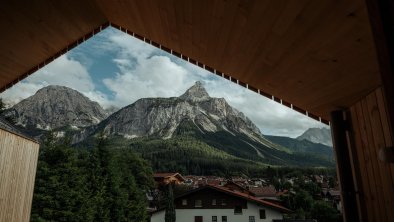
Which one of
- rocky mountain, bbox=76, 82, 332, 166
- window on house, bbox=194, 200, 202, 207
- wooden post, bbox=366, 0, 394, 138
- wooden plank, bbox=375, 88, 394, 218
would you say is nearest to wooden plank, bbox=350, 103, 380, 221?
Answer: wooden plank, bbox=375, 88, 394, 218

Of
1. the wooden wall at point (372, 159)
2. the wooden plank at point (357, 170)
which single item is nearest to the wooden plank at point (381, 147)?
the wooden wall at point (372, 159)

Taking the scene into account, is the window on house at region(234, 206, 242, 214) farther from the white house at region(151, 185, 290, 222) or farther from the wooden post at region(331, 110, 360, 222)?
the wooden post at region(331, 110, 360, 222)

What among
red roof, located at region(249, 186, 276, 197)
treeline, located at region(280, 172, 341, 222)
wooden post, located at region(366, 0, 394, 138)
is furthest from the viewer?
red roof, located at region(249, 186, 276, 197)

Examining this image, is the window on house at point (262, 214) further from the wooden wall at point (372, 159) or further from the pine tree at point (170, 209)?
the wooden wall at point (372, 159)

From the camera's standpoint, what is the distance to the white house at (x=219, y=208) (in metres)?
36.4

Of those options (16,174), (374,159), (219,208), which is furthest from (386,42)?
(219,208)

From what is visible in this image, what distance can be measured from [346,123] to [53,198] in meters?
19.0

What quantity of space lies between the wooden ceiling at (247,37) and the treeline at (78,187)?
536 inches

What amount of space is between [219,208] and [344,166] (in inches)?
1455

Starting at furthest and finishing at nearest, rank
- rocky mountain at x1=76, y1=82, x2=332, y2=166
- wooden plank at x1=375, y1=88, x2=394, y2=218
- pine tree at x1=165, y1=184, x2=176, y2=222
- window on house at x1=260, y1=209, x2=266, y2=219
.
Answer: rocky mountain at x1=76, y1=82, x2=332, y2=166
pine tree at x1=165, y1=184, x2=176, y2=222
window on house at x1=260, y1=209, x2=266, y2=219
wooden plank at x1=375, y1=88, x2=394, y2=218

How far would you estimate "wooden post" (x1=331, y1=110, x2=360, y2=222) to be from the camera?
2973 millimetres

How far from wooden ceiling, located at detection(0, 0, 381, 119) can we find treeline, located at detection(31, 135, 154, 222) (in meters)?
13.6

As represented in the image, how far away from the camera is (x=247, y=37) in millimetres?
4148

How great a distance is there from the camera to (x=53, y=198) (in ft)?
60.5
